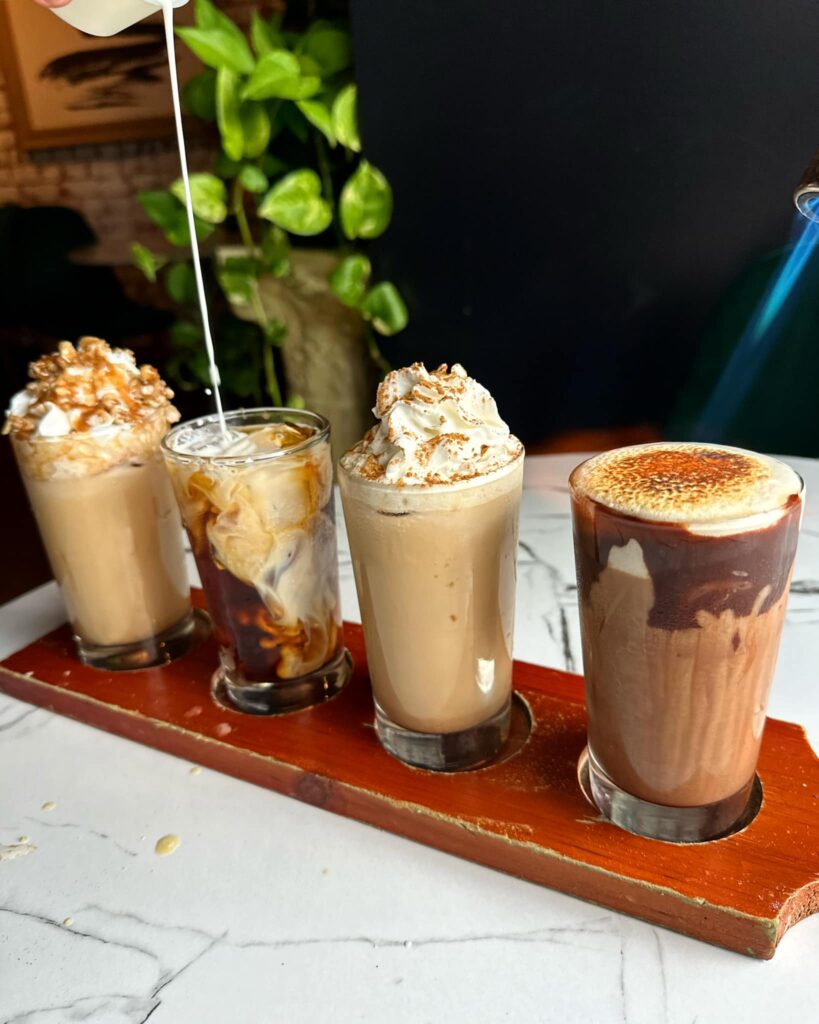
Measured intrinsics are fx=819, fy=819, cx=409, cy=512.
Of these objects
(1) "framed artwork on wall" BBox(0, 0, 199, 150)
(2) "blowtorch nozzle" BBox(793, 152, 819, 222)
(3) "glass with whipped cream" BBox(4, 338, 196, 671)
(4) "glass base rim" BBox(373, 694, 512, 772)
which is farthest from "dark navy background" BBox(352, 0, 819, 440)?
(4) "glass base rim" BBox(373, 694, 512, 772)

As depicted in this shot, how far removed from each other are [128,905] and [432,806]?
0.85ft

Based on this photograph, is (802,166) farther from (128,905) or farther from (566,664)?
(128,905)

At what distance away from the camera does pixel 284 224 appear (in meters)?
1.67

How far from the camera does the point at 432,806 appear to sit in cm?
69

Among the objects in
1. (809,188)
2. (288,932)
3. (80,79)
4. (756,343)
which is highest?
(80,79)

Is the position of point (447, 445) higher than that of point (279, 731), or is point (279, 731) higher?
point (447, 445)

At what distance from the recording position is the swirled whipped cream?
2.16 feet

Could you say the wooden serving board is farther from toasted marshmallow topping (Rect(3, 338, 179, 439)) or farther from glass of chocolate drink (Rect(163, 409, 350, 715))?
toasted marshmallow topping (Rect(3, 338, 179, 439))

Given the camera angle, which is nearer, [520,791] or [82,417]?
[520,791]

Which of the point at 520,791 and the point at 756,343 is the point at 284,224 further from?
the point at 520,791

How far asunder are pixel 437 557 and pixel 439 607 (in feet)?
0.16

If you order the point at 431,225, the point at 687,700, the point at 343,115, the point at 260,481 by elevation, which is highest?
the point at 343,115

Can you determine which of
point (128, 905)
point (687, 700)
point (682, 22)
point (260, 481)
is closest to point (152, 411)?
point (260, 481)

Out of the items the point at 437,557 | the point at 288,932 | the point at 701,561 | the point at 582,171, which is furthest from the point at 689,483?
the point at 582,171
